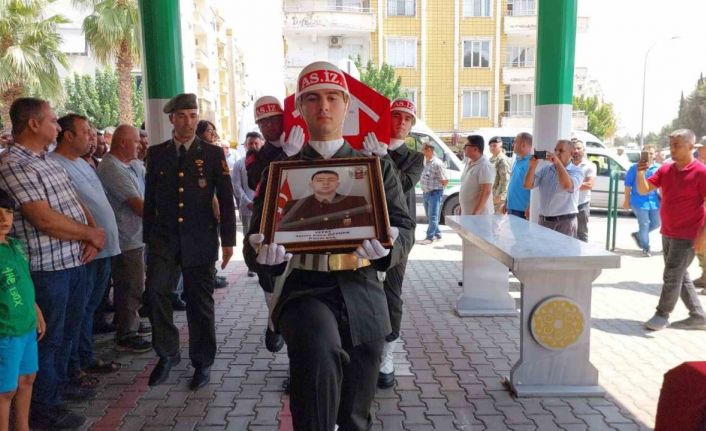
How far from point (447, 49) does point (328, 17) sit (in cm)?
736

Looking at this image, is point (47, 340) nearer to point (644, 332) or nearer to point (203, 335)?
point (203, 335)

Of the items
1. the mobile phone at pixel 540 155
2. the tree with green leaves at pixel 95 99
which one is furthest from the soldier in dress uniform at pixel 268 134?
the tree with green leaves at pixel 95 99

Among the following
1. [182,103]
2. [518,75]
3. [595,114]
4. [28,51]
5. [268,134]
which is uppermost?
[518,75]

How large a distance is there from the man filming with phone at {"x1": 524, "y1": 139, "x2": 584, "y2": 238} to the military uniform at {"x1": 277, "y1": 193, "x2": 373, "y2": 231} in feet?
14.0

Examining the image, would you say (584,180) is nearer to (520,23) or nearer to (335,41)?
(335,41)

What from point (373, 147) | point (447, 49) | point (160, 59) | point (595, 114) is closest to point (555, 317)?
point (373, 147)

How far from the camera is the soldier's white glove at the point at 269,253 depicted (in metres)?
2.30

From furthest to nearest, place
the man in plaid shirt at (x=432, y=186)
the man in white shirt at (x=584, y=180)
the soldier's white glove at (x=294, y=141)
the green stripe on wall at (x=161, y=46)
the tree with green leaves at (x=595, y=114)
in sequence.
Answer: the tree with green leaves at (x=595, y=114)
the man in plaid shirt at (x=432, y=186)
the man in white shirt at (x=584, y=180)
the green stripe on wall at (x=161, y=46)
the soldier's white glove at (x=294, y=141)

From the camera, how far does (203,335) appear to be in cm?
422

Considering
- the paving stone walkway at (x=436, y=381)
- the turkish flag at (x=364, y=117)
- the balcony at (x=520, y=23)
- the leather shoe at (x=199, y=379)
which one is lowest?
the paving stone walkway at (x=436, y=381)

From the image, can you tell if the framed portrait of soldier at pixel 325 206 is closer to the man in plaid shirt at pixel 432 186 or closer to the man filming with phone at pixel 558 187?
the man filming with phone at pixel 558 187

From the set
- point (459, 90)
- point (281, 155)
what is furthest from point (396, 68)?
point (281, 155)

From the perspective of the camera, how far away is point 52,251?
134 inches

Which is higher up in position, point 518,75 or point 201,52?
point 201,52
